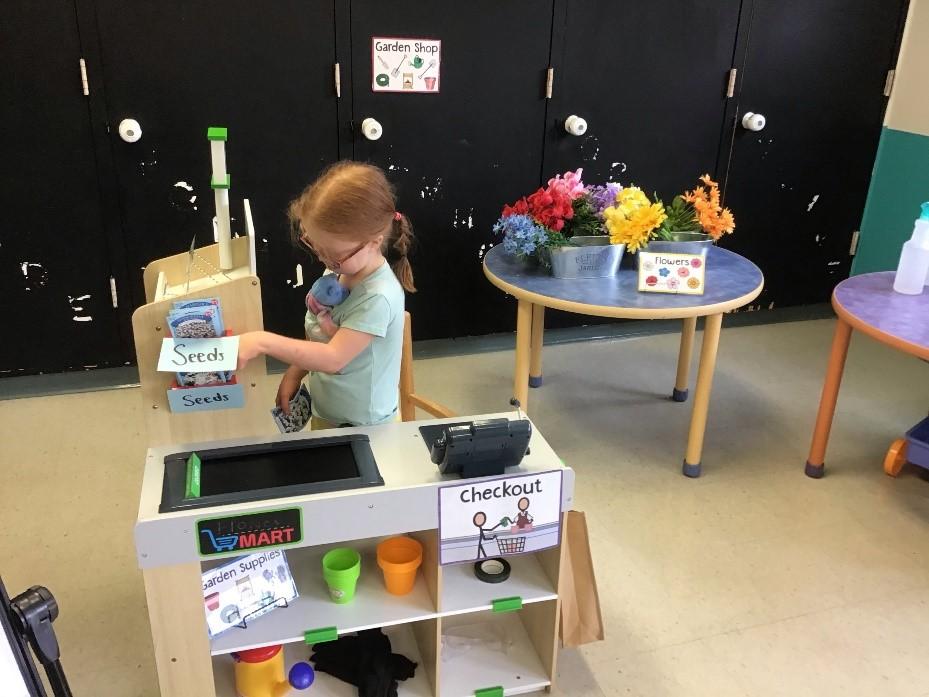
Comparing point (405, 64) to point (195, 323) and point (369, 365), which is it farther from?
point (195, 323)

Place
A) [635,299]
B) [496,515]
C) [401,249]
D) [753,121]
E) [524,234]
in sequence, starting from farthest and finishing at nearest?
[753,121], [524,234], [635,299], [401,249], [496,515]

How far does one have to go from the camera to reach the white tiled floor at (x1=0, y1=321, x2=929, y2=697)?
6.09ft

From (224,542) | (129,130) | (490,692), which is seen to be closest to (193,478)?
(224,542)

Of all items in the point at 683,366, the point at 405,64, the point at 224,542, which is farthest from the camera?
the point at 683,366

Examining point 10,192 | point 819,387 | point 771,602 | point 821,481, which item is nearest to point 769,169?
point 819,387

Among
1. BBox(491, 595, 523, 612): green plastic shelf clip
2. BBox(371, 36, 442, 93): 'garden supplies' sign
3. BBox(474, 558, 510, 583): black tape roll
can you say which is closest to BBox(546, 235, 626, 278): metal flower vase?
BBox(371, 36, 442, 93): 'garden supplies' sign

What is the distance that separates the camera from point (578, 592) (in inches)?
66.7

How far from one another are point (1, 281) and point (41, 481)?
0.79 m

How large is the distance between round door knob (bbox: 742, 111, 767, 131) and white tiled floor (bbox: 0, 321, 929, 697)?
98cm

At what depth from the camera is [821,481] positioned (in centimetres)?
259

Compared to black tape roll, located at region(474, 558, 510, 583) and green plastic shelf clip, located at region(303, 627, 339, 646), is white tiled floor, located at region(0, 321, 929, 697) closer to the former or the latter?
black tape roll, located at region(474, 558, 510, 583)

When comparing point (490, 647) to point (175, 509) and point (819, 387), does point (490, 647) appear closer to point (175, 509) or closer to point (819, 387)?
point (175, 509)

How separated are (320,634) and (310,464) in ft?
Answer: 1.02

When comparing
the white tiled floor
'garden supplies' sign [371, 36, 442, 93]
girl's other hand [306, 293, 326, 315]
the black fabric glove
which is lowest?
the white tiled floor
